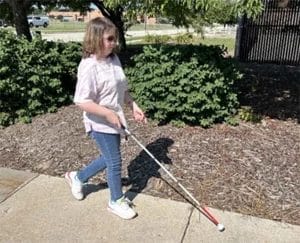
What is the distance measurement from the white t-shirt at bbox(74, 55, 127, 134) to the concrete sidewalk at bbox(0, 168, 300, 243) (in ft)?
2.58

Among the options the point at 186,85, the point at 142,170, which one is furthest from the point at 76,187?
the point at 186,85

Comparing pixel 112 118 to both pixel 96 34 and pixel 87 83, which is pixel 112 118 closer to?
pixel 87 83

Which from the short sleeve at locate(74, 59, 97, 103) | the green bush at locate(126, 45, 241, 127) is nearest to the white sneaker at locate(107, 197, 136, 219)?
the short sleeve at locate(74, 59, 97, 103)

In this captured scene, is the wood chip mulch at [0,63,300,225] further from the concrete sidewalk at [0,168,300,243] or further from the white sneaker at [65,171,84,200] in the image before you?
the white sneaker at [65,171,84,200]

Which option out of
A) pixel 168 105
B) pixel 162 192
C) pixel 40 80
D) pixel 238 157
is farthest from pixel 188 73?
pixel 40 80

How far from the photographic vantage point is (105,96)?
314 centimetres

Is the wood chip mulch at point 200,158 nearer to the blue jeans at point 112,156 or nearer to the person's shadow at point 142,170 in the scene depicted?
the person's shadow at point 142,170

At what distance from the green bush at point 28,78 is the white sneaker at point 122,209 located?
2552 millimetres

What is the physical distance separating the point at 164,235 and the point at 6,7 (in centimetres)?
838

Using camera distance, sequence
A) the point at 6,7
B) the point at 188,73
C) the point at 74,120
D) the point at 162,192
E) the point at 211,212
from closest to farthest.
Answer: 1. the point at 211,212
2. the point at 162,192
3. the point at 188,73
4. the point at 74,120
5. the point at 6,7

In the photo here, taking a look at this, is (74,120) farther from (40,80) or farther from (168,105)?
(168,105)

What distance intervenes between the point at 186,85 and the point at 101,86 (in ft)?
6.42

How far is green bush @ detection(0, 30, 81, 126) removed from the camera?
17.7 ft

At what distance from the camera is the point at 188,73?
484 cm
